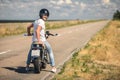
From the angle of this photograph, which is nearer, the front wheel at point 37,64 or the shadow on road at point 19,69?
the front wheel at point 37,64

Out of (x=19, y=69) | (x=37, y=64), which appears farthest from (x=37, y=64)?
(x=19, y=69)

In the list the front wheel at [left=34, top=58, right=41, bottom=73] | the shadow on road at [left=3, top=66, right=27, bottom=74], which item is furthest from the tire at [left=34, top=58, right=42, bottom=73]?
the shadow on road at [left=3, top=66, right=27, bottom=74]

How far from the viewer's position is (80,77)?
9.03 metres

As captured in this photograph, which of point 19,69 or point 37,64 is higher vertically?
point 37,64

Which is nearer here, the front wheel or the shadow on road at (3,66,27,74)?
the front wheel

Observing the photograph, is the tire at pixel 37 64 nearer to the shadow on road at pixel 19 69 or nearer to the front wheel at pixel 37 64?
the front wheel at pixel 37 64

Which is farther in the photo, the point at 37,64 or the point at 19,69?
the point at 19,69

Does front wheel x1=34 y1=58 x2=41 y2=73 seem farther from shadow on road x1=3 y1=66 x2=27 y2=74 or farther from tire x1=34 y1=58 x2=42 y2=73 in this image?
shadow on road x1=3 y1=66 x2=27 y2=74

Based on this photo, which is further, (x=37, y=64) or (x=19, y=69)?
(x=19, y=69)

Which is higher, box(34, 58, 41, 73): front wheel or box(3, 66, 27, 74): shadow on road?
box(34, 58, 41, 73): front wheel

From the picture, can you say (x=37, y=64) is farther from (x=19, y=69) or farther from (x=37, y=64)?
(x=19, y=69)

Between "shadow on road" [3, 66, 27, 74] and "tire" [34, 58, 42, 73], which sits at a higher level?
"tire" [34, 58, 42, 73]

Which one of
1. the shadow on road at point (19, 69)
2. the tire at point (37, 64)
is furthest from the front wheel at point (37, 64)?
the shadow on road at point (19, 69)

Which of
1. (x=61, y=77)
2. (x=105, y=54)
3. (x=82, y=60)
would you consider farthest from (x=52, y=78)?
(x=105, y=54)
